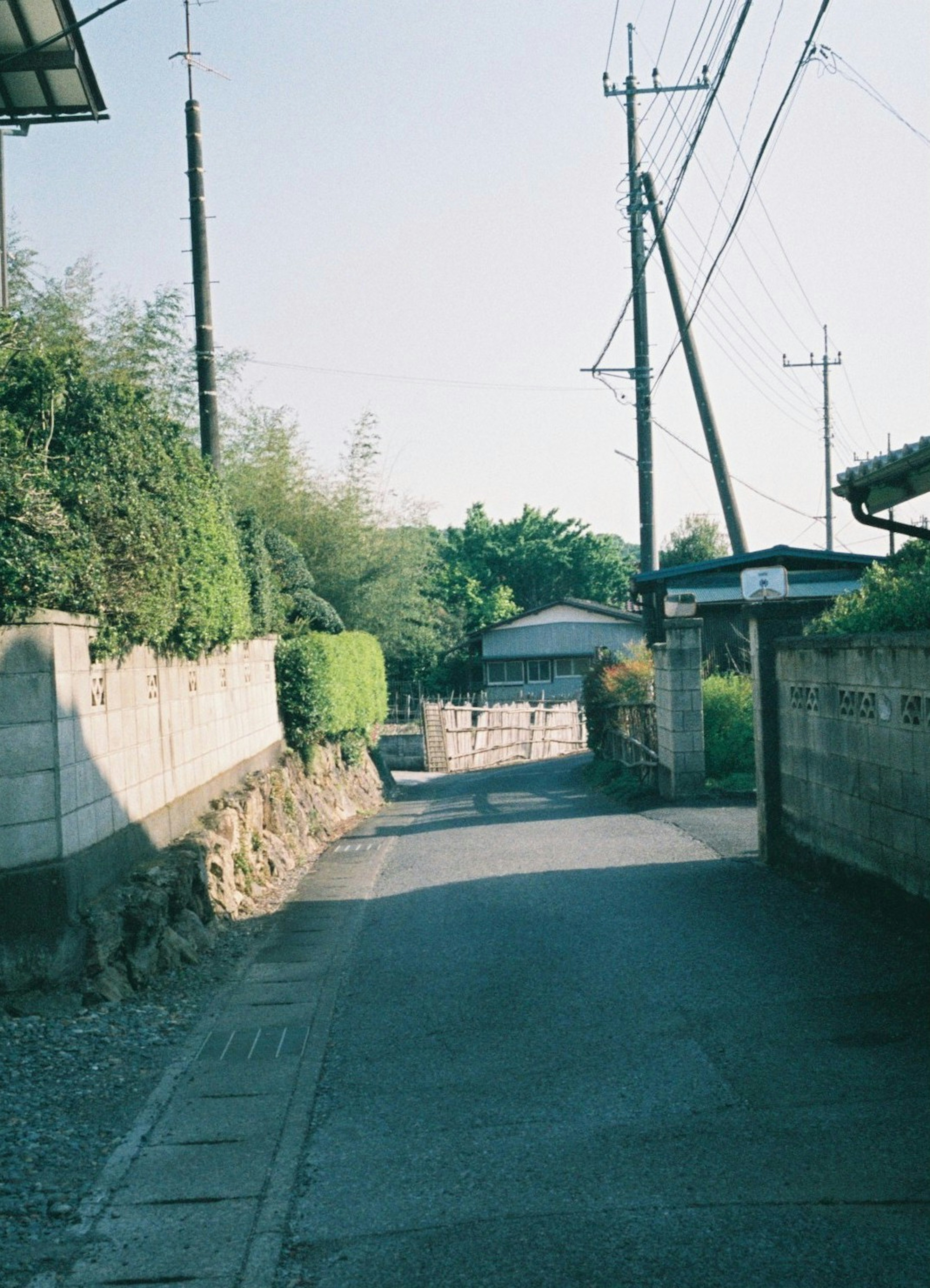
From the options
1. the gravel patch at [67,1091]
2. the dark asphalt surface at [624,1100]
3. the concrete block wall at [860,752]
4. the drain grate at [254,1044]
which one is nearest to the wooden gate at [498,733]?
the concrete block wall at [860,752]

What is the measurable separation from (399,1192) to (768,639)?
315 inches

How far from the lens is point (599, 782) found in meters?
22.3

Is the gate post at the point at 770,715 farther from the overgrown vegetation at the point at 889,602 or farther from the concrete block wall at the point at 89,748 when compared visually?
the concrete block wall at the point at 89,748

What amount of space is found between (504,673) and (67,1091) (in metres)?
48.4

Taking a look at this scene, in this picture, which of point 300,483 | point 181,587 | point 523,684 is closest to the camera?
point 181,587

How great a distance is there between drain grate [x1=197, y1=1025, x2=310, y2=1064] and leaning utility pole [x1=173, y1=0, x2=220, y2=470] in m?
11.0

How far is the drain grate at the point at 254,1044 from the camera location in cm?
655

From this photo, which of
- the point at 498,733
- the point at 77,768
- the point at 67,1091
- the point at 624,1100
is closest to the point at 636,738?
the point at 77,768

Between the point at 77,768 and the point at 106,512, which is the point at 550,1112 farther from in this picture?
the point at 106,512

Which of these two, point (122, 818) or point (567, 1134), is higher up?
point (122, 818)

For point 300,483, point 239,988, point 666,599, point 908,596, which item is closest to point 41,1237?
point 239,988

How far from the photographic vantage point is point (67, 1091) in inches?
231

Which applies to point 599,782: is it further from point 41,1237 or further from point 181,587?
point 41,1237

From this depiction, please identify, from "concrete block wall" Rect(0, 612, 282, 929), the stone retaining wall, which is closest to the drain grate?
the stone retaining wall
